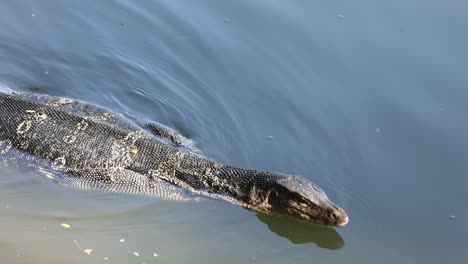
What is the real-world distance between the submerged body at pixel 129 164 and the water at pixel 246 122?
215mm

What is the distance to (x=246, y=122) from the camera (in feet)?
33.7

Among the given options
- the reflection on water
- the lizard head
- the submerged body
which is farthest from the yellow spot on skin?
the reflection on water

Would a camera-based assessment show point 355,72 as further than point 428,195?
Yes

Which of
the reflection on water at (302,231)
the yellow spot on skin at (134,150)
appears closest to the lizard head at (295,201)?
the reflection on water at (302,231)

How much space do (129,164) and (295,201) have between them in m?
2.19

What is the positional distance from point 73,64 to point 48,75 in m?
0.51

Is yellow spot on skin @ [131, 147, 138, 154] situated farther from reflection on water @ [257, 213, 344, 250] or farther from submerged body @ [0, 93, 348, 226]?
reflection on water @ [257, 213, 344, 250]

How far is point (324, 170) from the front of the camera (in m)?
9.56

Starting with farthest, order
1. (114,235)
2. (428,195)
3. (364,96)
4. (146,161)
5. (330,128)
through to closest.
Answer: (364,96), (330,128), (428,195), (146,161), (114,235)

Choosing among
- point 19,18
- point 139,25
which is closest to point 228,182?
point 139,25

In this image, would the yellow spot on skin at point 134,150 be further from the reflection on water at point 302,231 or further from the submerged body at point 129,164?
the reflection on water at point 302,231

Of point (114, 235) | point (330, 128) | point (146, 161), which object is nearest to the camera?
point (114, 235)

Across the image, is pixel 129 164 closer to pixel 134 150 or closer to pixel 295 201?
pixel 134 150

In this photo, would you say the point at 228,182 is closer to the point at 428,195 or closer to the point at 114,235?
the point at 114,235
